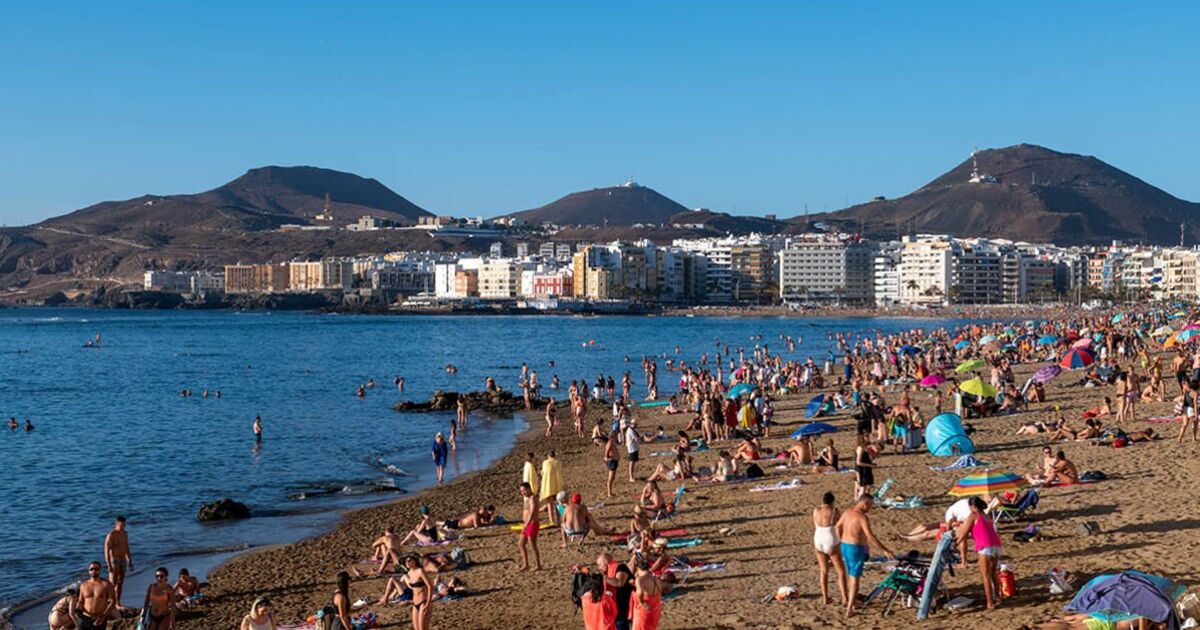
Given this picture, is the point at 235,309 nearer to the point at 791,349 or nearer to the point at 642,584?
the point at 791,349

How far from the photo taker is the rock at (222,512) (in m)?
17.0

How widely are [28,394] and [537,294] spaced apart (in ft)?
366

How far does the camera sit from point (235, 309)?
164000mm

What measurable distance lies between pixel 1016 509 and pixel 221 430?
2268 centimetres

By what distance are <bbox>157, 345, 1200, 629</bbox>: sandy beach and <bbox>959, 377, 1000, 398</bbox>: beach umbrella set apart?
6.11 ft

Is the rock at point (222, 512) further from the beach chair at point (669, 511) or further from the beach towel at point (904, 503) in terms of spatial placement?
the beach towel at point (904, 503)

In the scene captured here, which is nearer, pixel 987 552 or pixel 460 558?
pixel 987 552

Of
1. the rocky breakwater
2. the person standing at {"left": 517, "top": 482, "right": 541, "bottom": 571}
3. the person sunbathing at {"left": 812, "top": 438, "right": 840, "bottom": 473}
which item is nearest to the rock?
the person standing at {"left": 517, "top": 482, "right": 541, "bottom": 571}

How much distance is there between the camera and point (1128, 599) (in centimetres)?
753

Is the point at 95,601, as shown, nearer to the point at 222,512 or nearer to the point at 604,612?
the point at 604,612

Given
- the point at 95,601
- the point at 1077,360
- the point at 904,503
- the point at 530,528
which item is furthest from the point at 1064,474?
the point at 1077,360

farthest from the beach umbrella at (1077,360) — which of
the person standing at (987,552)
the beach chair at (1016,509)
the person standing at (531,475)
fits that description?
the person standing at (987,552)

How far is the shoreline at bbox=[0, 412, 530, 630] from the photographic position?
1227 cm

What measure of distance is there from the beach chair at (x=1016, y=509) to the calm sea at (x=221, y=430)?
899 cm
